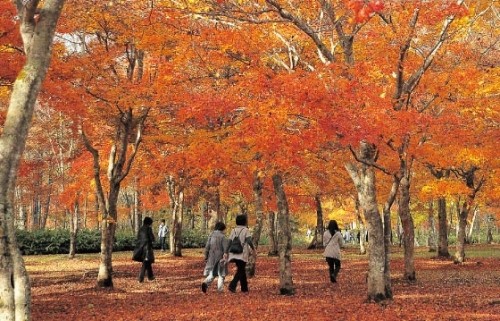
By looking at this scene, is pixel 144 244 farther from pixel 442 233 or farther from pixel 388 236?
pixel 442 233

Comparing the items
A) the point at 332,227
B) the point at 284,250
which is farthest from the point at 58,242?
the point at 284,250

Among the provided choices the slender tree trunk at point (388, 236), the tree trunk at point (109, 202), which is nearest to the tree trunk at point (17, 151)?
the slender tree trunk at point (388, 236)

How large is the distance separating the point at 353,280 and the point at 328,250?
96.3 inches

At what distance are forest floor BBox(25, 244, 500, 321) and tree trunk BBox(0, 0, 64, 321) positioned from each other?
14.9ft

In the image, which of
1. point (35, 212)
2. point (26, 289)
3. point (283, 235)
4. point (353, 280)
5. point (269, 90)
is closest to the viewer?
point (26, 289)

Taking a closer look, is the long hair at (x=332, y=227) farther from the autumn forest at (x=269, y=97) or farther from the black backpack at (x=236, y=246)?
the black backpack at (x=236, y=246)

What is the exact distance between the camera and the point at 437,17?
42.9 feet

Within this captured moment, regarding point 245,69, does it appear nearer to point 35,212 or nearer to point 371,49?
point 371,49

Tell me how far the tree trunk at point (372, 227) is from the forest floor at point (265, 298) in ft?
1.24

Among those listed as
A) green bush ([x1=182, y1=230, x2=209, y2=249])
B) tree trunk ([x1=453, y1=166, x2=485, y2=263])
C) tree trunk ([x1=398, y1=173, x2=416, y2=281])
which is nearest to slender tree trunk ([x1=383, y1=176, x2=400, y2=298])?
tree trunk ([x1=398, y1=173, x2=416, y2=281])

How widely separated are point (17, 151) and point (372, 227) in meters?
8.19

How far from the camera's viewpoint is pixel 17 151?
268 inches

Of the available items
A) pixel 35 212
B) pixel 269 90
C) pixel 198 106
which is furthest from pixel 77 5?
pixel 35 212

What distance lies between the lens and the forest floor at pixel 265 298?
1108cm
